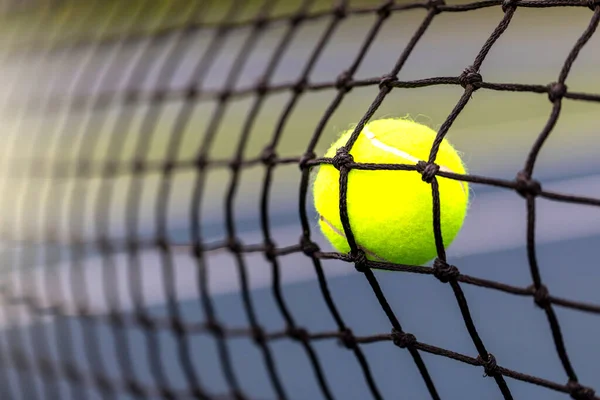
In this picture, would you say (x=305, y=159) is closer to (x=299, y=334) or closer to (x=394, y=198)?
(x=394, y=198)

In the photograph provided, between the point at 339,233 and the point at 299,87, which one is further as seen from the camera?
the point at 299,87

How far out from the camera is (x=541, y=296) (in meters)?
0.82

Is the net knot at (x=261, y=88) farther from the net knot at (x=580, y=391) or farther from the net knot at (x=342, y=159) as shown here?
the net knot at (x=580, y=391)

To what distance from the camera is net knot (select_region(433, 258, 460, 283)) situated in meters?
0.92

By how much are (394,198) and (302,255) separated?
275 centimetres

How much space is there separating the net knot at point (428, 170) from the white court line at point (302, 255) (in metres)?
2.24

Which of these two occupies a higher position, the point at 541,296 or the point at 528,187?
the point at 528,187

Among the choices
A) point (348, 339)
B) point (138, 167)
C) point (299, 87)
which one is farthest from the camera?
point (138, 167)

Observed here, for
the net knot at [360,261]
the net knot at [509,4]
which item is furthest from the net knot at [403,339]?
the net knot at [509,4]

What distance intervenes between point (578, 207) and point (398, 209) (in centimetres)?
352

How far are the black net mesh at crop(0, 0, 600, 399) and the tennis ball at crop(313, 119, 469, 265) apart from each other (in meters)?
0.05

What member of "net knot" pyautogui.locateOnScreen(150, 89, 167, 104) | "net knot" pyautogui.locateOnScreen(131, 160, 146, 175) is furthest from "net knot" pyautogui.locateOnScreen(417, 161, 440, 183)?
"net knot" pyautogui.locateOnScreen(150, 89, 167, 104)

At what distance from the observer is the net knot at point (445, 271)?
36.2 inches

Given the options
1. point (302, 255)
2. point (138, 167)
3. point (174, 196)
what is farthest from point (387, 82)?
point (174, 196)
